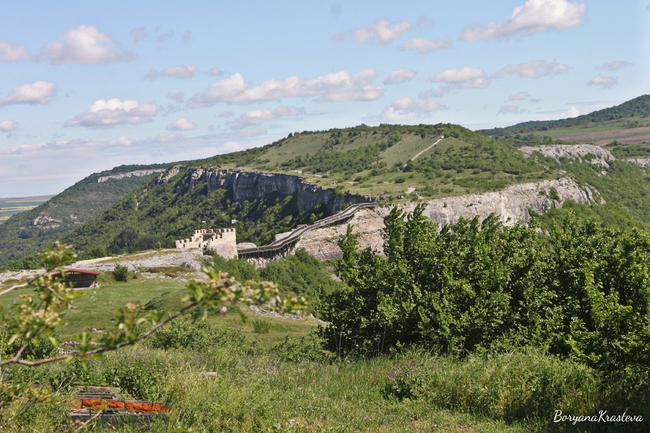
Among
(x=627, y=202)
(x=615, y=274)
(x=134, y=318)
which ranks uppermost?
(x=134, y=318)

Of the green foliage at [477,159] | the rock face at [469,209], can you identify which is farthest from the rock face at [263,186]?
the green foliage at [477,159]

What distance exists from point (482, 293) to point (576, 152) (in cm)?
15731

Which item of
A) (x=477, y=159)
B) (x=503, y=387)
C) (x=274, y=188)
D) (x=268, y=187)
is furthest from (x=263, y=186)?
(x=503, y=387)

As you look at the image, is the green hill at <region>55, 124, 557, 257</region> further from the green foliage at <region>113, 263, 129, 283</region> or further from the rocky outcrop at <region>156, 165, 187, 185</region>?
the green foliage at <region>113, 263, 129, 283</region>

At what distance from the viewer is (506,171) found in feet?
376

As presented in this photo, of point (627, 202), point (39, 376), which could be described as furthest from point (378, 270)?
point (627, 202)

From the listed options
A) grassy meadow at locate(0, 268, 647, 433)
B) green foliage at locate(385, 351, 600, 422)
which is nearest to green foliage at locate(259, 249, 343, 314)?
grassy meadow at locate(0, 268, 647, 433)

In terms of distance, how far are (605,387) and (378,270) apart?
35.6ft

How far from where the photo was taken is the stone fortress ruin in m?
56.1

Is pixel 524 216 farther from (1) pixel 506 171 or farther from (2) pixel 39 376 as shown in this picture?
(2) pixel 39 376

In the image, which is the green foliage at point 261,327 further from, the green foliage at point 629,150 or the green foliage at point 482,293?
the green foliage at point 629,150

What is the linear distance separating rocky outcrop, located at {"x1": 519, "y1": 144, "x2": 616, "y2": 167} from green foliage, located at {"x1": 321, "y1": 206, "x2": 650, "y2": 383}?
141083 millimetres

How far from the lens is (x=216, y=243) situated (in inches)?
A: 2235

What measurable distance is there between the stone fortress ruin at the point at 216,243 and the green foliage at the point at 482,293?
35.1 metres
